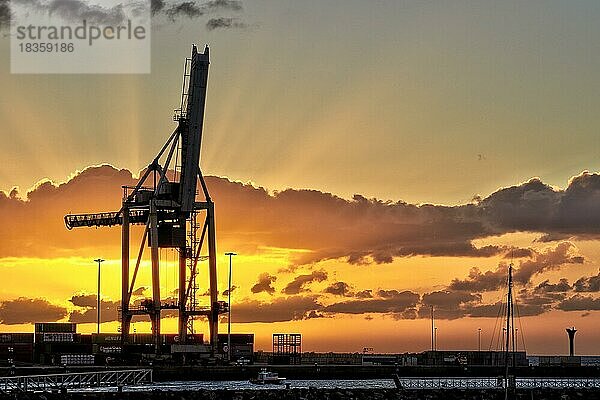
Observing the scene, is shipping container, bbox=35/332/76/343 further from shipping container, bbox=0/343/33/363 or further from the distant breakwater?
the distant breakwater

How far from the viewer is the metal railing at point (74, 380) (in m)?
91.8

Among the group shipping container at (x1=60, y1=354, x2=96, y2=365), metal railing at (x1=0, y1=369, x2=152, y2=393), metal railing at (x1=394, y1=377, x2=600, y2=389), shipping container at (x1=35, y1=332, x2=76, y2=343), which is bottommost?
metal railing at (x1=394, y1=377, x2=600, y2=389)

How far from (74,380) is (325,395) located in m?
22.7

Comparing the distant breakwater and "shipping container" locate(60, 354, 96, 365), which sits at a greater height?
"shipping container" locate(60, 354, 96, 365)

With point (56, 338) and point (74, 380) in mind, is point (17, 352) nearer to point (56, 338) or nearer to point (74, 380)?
point (56, 338)

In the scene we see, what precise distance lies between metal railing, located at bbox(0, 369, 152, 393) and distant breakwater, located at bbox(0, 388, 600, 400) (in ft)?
17.4

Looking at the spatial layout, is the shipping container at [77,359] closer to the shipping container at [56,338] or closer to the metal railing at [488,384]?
the shipping container at [56,338]

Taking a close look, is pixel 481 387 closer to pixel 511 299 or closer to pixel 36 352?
pixel 511 299

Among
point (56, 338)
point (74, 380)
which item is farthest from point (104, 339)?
point (74, 380)

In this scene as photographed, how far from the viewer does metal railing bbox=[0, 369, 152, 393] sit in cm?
9175

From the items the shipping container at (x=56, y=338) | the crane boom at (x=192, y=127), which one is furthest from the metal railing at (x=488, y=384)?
the shipping container at (x=56, y=338)

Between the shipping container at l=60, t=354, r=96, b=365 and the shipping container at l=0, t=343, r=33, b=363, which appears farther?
the shipping container at l=0, t=343, r=33, b=363

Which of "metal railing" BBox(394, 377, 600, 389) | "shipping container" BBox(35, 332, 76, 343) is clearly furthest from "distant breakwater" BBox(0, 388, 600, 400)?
"shipping container" BBox(35, 332, 76, 343)

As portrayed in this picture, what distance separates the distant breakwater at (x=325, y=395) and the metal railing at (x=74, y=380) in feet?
17.4
